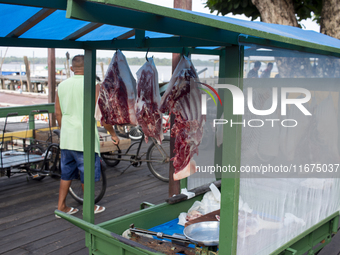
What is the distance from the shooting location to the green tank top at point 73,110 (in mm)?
3951

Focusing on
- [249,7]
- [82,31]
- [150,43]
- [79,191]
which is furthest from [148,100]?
[249,7]

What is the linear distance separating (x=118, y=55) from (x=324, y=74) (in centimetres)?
173

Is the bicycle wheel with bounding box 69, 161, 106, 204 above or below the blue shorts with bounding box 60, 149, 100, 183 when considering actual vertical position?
below

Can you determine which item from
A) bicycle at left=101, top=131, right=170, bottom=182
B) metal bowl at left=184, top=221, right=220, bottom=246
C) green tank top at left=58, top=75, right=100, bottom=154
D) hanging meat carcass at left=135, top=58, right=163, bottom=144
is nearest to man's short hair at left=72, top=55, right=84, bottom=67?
green tank top at left=58, top=75, right=100, bottom=154

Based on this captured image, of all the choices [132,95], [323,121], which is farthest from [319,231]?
[132,95]

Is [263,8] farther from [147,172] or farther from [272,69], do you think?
[272,69]

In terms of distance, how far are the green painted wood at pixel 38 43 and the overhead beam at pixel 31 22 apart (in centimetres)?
5

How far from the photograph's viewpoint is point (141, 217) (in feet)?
10.3

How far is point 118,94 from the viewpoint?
2.84 m

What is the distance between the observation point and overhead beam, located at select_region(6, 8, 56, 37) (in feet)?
7.55

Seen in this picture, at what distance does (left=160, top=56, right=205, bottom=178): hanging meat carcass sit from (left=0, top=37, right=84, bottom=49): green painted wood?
2.76 ft

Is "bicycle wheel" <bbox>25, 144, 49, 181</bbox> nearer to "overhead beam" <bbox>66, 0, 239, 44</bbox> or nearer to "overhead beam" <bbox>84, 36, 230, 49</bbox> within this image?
"overhead beam" <bbox>84, 36, 230, 49</bbox>

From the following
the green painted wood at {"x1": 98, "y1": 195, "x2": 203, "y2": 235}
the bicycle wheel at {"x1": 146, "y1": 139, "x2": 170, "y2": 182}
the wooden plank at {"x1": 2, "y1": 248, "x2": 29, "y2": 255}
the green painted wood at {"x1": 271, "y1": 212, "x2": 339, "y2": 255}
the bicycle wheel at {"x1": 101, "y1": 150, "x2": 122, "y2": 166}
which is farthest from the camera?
the bicycle wheel at {"x1": 101, "y1": 150, "x2": 122, "y2": 166}

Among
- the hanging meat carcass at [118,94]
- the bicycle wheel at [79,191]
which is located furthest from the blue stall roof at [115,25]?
the bicycle wheel at [79,191]
